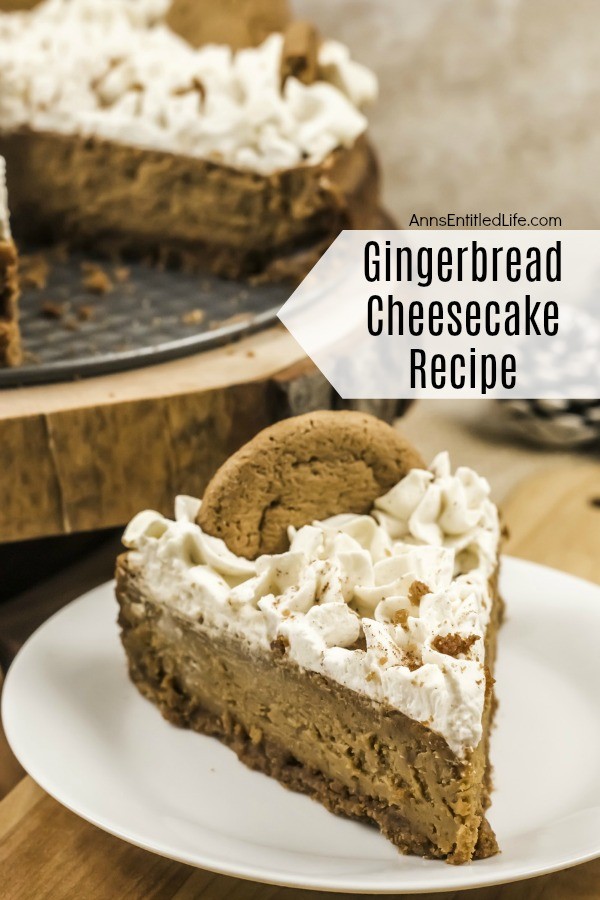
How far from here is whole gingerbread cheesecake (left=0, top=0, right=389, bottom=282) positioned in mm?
2969

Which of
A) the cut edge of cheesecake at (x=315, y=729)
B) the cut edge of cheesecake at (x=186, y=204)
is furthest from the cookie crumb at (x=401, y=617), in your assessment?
the cut edge of cheesecake at (x=186, y=204)

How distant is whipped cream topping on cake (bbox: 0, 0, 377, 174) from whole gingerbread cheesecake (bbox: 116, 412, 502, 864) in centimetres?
119

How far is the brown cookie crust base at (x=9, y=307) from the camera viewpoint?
2.41m

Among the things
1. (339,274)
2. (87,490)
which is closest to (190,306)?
(339,274)

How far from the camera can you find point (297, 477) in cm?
196

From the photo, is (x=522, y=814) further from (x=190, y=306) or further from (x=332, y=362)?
(x=190, y=306)

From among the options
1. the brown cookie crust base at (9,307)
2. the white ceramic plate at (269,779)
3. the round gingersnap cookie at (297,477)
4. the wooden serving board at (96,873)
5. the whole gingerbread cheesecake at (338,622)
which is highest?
the brown cookie crust base at (9,307)

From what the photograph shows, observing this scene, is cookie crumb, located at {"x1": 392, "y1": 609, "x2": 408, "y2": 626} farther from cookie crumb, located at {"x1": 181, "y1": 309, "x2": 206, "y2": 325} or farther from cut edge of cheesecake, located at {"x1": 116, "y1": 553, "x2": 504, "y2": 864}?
cookie crumb, located at {"x1": 181, "y1": 309, "x2": 206, "y2": 325}

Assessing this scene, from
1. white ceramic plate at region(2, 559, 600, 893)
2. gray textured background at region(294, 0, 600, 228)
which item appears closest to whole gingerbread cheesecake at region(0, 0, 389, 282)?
gray textured background at region(294, 0, 600, 228)

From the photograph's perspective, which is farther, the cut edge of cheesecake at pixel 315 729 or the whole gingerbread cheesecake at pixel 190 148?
the whole gingerbread cheesecake at pixel 190 148

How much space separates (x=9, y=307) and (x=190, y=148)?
807 mm

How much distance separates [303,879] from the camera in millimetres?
1490

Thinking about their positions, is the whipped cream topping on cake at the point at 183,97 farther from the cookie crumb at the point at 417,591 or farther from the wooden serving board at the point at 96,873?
the wooden serving board at the point at 96,873

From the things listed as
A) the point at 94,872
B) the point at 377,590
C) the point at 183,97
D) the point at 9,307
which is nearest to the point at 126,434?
the point at 9,307
